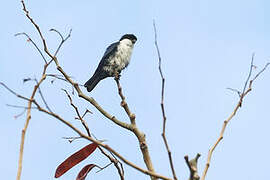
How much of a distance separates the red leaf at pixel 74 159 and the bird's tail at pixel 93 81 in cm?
480

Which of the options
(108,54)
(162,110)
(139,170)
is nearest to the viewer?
(139,170)

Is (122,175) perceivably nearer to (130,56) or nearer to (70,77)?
(70,77)

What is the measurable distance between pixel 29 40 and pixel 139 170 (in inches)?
44.4

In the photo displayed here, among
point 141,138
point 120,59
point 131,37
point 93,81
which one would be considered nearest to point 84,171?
point 141,138

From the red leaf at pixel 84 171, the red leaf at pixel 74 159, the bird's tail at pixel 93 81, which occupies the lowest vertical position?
the red leaf at pixel 84 171

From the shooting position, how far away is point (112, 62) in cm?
765

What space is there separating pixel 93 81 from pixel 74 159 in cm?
491

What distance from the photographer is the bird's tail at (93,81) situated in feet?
24.6

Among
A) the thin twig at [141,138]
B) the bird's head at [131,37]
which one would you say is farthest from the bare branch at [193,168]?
the bird's head at [131,37]

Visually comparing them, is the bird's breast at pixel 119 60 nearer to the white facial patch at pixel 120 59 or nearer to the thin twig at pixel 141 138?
the white facial patch at pixel 120 59

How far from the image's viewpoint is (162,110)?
1.77 meters

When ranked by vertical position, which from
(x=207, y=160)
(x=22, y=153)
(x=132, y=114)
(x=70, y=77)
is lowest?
(x=207, y=160)

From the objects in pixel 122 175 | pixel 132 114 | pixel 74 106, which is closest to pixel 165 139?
pixel 122 175

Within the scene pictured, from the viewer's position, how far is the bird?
756 cm
